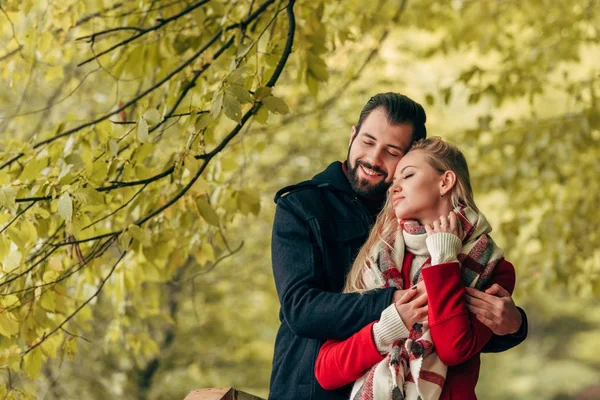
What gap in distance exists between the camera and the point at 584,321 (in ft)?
60.2

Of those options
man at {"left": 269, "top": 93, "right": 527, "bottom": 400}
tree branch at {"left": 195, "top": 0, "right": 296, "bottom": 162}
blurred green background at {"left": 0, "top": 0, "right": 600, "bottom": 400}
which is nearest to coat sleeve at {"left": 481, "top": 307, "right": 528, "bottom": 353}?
man at {"left": 269, "top": 93, "right": 527, "bottom": 400}

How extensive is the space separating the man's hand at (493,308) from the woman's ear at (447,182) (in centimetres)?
28

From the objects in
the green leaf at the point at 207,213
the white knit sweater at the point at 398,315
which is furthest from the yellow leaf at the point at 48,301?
the white knit sweater at the point at 398,315

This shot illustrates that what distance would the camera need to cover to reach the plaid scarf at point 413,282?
211 centimetres

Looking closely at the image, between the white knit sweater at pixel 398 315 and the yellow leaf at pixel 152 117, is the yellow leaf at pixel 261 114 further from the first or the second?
the white knit sweater at pixel 398 315

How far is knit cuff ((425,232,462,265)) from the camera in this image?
2133mm

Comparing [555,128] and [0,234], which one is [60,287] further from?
[555,128]

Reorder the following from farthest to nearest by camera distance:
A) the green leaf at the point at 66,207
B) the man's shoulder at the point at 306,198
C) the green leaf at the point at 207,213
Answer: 1. the green leaf at the point at 207,213
2. the green leaf at the point at 66,207
3. the man's shoulder at the point at 306,198

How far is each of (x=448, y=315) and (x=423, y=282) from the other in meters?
→ 0.10

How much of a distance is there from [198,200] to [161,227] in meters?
0.41

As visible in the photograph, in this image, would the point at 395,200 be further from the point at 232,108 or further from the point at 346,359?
the point at 232,108

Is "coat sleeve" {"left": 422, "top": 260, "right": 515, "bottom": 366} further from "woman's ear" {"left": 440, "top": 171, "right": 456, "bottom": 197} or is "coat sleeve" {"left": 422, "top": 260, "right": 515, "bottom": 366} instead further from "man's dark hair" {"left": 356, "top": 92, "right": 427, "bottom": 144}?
"man's dark hair" {"left": 356, "top": 92, "right": 427, "bottom": 144}

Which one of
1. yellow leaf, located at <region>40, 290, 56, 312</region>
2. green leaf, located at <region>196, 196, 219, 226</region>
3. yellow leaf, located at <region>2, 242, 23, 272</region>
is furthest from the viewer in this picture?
green leaf, located at <region>196, 196, 219, 226</region>

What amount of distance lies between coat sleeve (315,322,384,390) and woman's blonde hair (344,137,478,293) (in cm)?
13
